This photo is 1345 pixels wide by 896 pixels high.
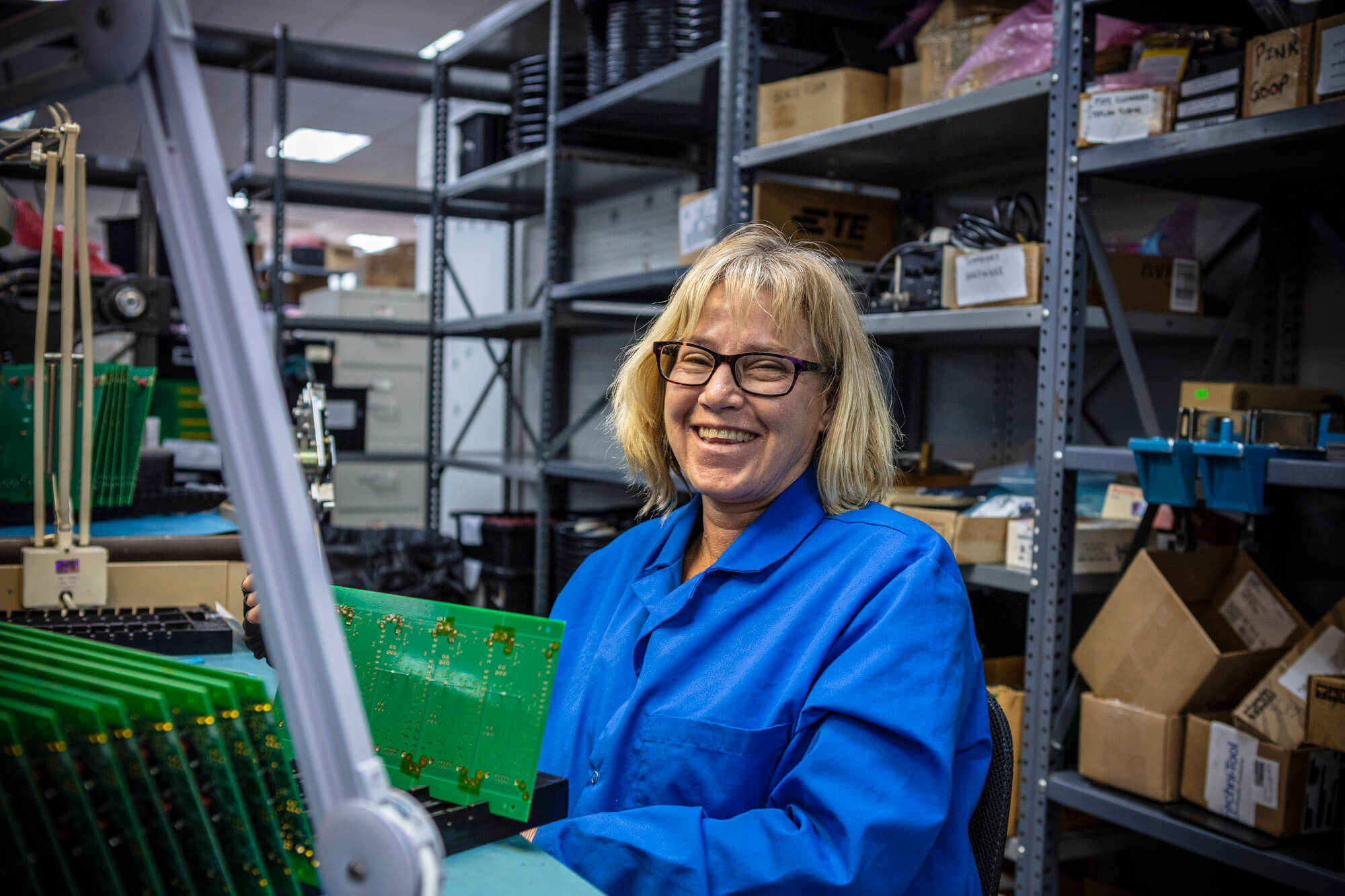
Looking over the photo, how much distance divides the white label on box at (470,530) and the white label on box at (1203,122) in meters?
2.84

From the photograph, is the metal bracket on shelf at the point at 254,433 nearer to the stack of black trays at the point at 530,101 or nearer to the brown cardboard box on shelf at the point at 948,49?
the brown cardboard box on shelf at the point at 948,49

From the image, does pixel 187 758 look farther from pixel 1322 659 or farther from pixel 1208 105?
pixel 1208 105

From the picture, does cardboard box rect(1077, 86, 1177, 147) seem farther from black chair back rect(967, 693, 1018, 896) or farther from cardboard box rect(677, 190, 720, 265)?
black chair back rect(967, 693, 1018, 896)

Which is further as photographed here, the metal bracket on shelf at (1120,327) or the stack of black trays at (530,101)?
the stack of black trays at (530,101)

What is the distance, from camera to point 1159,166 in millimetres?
1947

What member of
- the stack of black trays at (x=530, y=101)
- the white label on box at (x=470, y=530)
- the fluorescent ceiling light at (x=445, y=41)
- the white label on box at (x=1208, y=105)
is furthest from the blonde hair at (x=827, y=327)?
the fluorescent ceiling light at (x=445, y=41)

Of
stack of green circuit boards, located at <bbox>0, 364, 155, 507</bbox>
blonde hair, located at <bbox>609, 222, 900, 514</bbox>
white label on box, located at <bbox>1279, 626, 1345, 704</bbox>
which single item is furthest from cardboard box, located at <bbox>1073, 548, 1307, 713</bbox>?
stack of green circuit boards, located at <bbox>0, 364, 155, 507</bbox>

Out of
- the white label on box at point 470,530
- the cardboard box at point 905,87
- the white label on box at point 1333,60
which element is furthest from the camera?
the white label on box at point 470,530

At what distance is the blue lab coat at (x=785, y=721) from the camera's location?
1.01 m

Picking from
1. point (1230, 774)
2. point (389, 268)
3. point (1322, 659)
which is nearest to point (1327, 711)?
point (1322, 659)

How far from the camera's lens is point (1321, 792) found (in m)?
1.70

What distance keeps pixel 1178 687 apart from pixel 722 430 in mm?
1037

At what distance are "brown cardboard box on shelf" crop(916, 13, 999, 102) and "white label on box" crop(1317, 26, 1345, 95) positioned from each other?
27.6 inches

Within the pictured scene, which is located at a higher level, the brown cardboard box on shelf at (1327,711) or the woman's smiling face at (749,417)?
the woman's smiling face at (749,417)
